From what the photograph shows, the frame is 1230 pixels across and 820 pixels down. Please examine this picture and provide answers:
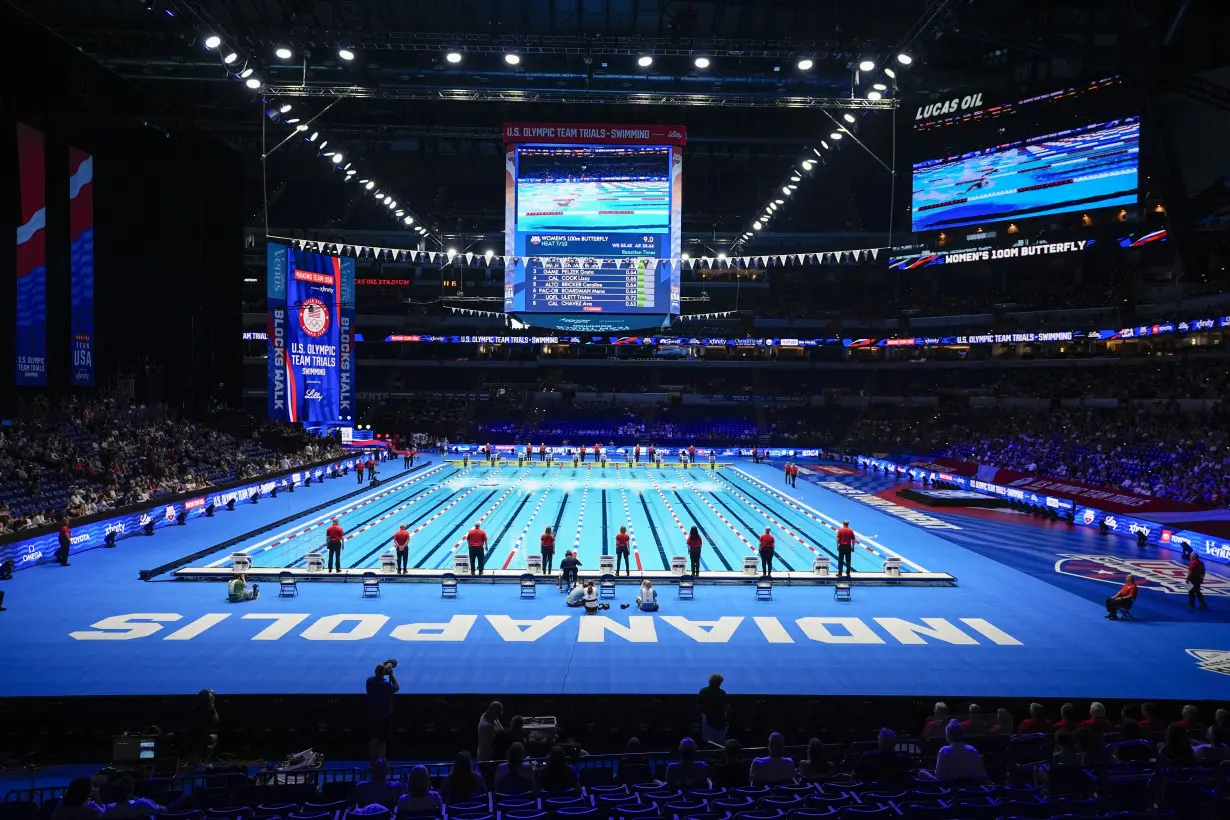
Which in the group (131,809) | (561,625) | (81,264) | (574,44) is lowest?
(561,625)

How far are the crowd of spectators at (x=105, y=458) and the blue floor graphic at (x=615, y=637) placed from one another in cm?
337

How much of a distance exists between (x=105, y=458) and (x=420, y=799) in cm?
2735

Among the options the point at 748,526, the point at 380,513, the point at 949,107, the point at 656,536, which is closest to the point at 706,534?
the point at 656,536

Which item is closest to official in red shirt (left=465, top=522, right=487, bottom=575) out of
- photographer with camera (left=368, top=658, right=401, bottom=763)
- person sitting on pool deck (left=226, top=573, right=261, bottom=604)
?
person sitting on pool deck (left=226, top=573, right=261, bottom=604)

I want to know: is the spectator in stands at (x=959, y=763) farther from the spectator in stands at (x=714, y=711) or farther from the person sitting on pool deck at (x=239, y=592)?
the person sitting on pool deck at (x=239, y=592)

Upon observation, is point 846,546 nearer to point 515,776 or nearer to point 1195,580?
point 1195,580

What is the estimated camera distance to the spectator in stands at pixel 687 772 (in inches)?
285

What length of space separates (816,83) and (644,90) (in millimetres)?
5115

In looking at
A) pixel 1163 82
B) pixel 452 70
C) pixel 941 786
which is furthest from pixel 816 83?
pixel 941 786

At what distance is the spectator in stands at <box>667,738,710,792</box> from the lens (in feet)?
23.7

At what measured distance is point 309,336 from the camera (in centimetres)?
3209

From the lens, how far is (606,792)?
688 cm

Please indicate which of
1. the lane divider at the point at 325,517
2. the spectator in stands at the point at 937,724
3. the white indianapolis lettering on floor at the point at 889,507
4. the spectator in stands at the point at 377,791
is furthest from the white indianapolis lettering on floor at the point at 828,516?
the lane divider at the point at 325,517

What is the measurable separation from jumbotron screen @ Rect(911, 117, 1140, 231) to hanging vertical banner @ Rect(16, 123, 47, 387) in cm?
3797
